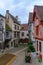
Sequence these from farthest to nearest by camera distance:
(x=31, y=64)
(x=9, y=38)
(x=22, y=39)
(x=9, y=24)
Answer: (x=22, y=39), (x=9, y=24), (x=9, y=38), (x=31, y=64)

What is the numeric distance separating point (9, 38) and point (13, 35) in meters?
5.39

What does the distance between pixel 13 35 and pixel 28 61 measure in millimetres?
32928

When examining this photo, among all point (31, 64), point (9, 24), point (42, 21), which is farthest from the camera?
point (9, 24)

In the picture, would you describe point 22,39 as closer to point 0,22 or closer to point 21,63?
point 0,22

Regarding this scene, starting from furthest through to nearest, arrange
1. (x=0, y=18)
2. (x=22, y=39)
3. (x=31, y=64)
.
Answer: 1. (x=22, y=39)
2. (x=0, y=18)
3. (x=31, y=64)

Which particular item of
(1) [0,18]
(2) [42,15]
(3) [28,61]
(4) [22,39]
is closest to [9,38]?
(1) [0,18]

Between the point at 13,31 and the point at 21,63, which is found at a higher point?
the point at 13,31

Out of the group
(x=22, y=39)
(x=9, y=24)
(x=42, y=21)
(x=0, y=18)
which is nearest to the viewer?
(x=42, y=21)

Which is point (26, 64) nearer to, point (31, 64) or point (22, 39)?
point (31, 64)

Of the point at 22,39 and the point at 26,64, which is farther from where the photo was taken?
the point at 22,39

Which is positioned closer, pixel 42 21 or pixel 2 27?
pixel 42 21

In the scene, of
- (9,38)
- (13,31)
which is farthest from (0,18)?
(13,31)

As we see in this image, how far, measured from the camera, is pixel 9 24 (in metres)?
61.1

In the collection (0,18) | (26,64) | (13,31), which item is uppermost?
(0,18)
